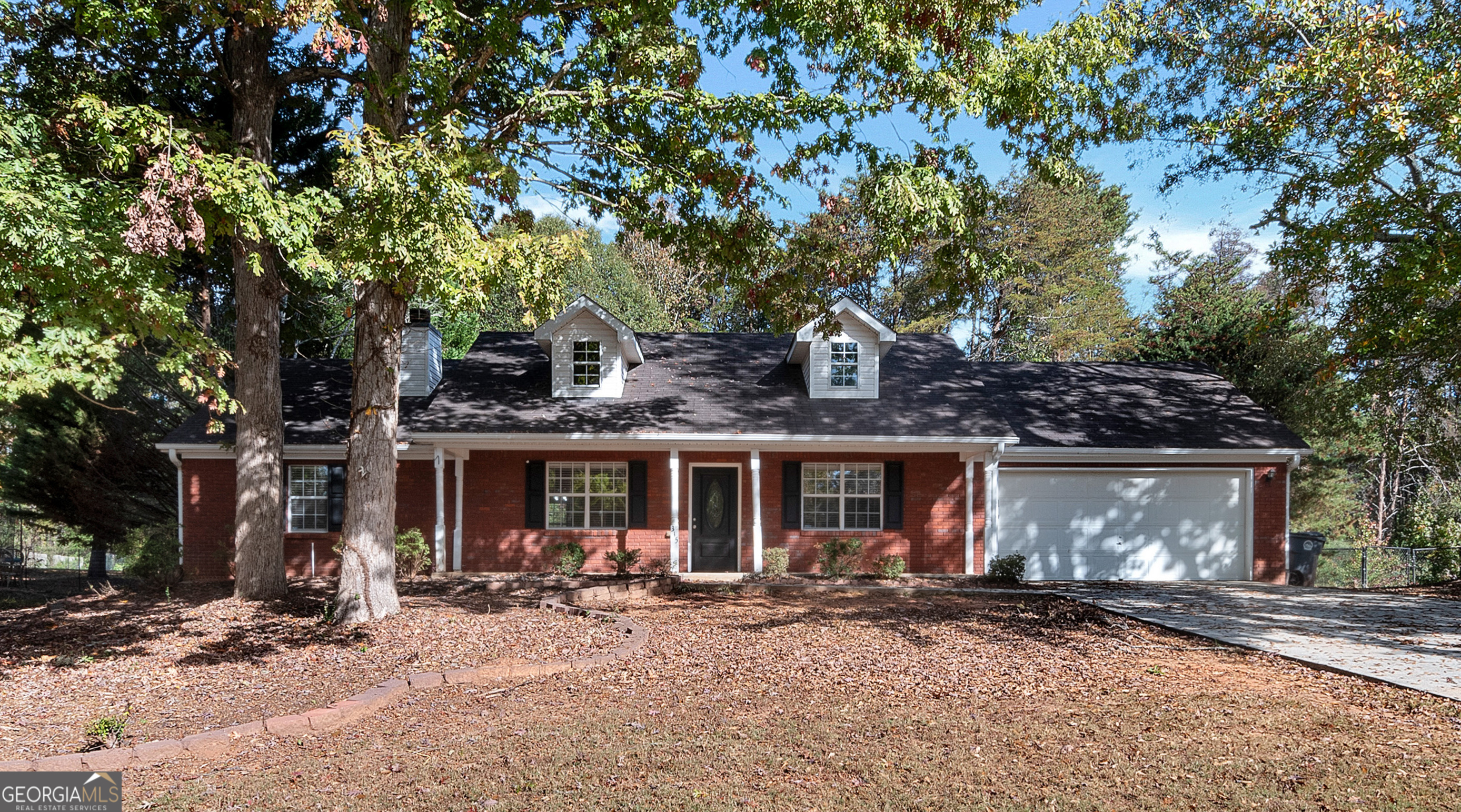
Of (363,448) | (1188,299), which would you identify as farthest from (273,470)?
(1188,299)

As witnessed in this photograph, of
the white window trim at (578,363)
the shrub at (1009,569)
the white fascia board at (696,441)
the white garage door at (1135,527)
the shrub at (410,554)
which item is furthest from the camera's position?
the white window trim at (578,363)

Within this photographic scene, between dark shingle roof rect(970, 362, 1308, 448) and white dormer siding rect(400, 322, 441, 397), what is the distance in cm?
1094

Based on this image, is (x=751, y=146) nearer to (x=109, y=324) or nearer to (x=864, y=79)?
(x=864, y=79)

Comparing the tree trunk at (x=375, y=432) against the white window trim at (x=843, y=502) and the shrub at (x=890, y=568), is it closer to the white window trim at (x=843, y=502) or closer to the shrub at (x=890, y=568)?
the white window trim at (x=843, y=502)

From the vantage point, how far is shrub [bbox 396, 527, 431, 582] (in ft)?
44.5

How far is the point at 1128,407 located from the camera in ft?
54.3

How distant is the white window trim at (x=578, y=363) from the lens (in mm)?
15250

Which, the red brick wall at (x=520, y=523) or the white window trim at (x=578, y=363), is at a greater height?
the white window trim at (x=578, y=363)

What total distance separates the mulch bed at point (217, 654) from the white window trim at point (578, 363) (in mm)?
5097

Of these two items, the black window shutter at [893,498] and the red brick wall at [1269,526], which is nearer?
the black window shutter at [893,498]

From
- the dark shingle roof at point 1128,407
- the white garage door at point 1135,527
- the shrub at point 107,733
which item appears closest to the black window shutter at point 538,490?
the white garage door at point 1135,527

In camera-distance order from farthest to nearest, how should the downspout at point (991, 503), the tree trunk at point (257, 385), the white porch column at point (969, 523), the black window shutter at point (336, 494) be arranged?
the black window shutter at point (336, 494), the white porch column at point (969, 523), the downspout at point (991, 503), the tree trunk at point (257, 385)

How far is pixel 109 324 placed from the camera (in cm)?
622

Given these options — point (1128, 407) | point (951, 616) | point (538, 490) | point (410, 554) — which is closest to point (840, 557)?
point (951, 616)
